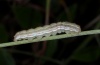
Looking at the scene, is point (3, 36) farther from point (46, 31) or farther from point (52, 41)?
point (46, 31)

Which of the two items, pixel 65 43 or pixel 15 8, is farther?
pixel 65 43

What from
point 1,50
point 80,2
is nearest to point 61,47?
point 80,2

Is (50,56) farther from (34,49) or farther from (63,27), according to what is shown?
(63,27)

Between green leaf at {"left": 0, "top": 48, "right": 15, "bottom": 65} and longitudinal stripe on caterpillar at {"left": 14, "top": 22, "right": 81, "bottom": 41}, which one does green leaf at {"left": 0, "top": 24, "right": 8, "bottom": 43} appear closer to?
green leaf at {"left": 0, "top": 48, "right": 15, "bottom": 65}

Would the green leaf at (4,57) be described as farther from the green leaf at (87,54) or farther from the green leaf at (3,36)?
the green leaf at (87,54)

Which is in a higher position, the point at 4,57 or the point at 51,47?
the point at 51,47

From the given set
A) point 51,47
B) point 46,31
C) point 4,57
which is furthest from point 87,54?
point 46,31

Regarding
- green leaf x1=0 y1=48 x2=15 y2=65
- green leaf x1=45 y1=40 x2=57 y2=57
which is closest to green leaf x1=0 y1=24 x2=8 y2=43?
green leaf x1=0 y1=48 x2=15 y2=65

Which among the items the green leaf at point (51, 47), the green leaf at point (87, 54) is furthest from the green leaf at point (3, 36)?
the green leaf at point (87, 54)
